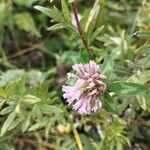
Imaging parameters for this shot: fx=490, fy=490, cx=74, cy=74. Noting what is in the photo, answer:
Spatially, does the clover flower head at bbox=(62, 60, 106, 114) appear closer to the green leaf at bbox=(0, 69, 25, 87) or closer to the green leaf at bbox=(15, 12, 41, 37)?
the green leaf at bbox=(0, 69, 25, 87)

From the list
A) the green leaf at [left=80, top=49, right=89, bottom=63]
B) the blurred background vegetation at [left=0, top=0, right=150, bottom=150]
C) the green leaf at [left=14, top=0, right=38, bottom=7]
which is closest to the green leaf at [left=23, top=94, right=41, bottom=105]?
the blurred background vegetation at [left=0, top=0, right=150, bottom=150]

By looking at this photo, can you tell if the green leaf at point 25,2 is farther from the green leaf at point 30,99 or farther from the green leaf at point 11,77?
the green leaf at point 30,99

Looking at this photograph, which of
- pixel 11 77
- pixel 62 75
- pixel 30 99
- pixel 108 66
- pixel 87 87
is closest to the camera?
pixel 87 87

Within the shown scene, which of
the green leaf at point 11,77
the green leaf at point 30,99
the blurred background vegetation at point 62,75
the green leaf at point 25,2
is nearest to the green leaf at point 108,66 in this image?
the blurred background vegetation at point 62,75

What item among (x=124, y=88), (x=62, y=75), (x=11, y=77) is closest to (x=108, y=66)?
(x=124, y=88)

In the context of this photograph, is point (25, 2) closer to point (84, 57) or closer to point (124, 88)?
point (84, 57)

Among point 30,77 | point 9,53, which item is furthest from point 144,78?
point 9,53
